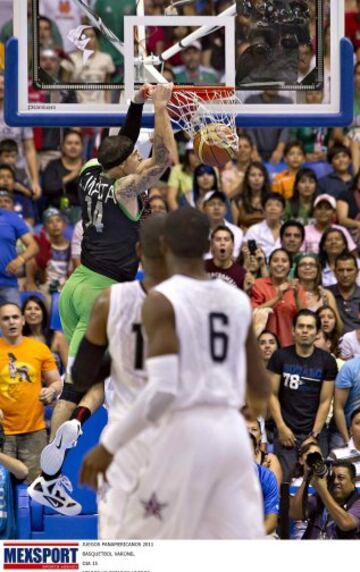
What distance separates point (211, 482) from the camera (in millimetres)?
7234

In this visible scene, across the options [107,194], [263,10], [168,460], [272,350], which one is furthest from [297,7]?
[168,460]

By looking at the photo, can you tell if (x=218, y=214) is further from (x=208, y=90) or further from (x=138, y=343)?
(x=138, y=343)

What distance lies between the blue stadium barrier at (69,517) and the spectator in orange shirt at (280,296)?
10.1 ft

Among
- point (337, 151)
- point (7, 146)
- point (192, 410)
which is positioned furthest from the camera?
point (337, 151)

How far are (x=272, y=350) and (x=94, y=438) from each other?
8.51ft

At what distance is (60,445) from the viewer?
10.6m

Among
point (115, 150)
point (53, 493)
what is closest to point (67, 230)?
point (53, 493)

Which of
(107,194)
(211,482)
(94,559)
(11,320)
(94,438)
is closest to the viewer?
(211,482)

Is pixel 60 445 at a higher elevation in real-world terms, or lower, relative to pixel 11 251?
lower

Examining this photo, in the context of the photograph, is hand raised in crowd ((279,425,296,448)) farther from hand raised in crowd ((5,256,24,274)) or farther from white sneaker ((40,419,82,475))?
hand raised in crowd ((5,256,24,274))

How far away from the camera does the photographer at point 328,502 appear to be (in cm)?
1123

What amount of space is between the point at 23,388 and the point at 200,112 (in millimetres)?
3193

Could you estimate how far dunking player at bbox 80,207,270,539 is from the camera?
720 centimetres

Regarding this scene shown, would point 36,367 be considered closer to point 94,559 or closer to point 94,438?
point 94,438
